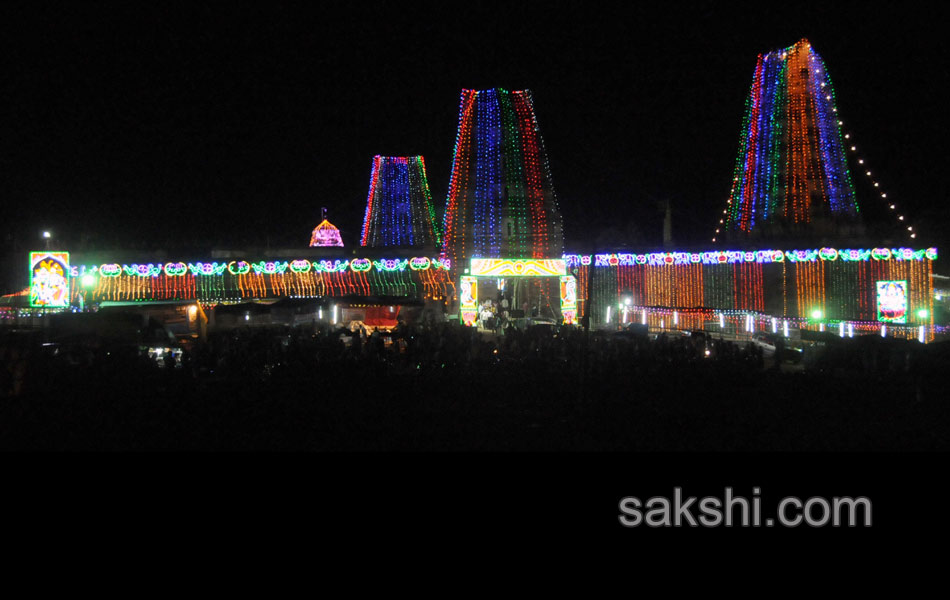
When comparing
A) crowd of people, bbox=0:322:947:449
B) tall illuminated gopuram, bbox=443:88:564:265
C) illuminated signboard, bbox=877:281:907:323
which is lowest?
crowd of people, bbox=0:322:947:449

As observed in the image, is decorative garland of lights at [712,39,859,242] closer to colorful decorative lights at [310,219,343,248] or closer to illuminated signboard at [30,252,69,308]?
illuminated signboard at [30,252,69,308]

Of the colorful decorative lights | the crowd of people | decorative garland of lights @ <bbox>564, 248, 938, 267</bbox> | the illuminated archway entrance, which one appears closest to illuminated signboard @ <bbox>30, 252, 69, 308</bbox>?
the crowd of people

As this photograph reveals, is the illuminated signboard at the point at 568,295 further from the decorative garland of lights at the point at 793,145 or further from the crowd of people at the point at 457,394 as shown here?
the crowd of people at the point at 457,394

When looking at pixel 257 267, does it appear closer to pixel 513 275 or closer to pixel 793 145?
pixel 513 275

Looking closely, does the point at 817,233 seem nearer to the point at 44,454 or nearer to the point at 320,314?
the point at 320,314

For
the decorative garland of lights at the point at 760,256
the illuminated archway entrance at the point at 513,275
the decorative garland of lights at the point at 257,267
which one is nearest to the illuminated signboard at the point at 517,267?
the illuminated archway entrance at the point at 513,275

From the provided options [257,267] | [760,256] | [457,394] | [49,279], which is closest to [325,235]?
[257,267]

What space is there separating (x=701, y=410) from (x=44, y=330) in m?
13.2

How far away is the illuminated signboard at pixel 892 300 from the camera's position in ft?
81.4

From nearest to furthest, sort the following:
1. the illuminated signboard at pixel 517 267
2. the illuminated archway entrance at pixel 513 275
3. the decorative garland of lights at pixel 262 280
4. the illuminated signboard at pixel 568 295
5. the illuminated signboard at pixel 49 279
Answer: the illuminated signboard at pixel 49 279 → the illuminated archway entrance at pixel 513 275 → the illuminated signboard at pixel 517 267 → the illuminated signboard at pixel 568 295 → the decorative garland of lights at pixel 262 280

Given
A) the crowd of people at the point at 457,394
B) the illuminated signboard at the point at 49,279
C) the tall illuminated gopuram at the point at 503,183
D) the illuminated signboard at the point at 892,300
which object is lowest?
the crowd of people at the point at 457,394

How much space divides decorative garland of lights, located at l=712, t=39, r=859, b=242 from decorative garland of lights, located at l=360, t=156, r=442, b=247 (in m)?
14.8

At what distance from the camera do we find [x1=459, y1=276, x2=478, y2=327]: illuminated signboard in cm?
2402

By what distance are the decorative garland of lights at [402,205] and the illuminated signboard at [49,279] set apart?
15108 mm
